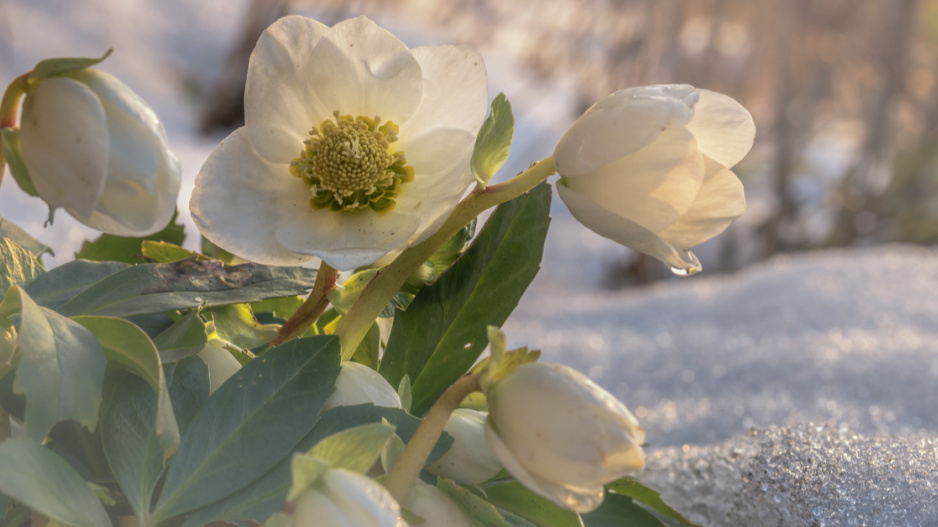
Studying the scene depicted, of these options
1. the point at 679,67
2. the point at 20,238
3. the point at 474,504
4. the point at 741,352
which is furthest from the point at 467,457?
the point at 679,67

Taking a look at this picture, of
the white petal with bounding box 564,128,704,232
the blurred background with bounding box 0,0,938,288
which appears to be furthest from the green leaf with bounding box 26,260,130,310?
the blurred background with bounding box 0,0,938,288

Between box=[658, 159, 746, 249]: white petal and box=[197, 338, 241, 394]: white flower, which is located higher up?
box=[658, 159, 746, 249]: white petal

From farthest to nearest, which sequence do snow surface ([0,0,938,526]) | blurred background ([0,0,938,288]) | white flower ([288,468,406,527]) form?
blurred background ([0,0,938,288]) → snow surface ([0,0,938,526]) → white flower ([288,468,406,527])

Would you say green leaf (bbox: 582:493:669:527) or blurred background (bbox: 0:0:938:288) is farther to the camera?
blurred background (bbox: 0:0:938:288)

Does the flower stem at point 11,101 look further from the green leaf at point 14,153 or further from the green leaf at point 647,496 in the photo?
the green leaf at point 647,496

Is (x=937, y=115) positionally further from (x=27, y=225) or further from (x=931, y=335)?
(x=27, y=225)

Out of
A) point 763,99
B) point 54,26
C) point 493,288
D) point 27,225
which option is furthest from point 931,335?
point 54,26

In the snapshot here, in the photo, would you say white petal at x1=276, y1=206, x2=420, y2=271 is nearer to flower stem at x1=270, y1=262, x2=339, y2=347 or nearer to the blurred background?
flower stem at x1=270, y1=262, x2=339, y2=347
